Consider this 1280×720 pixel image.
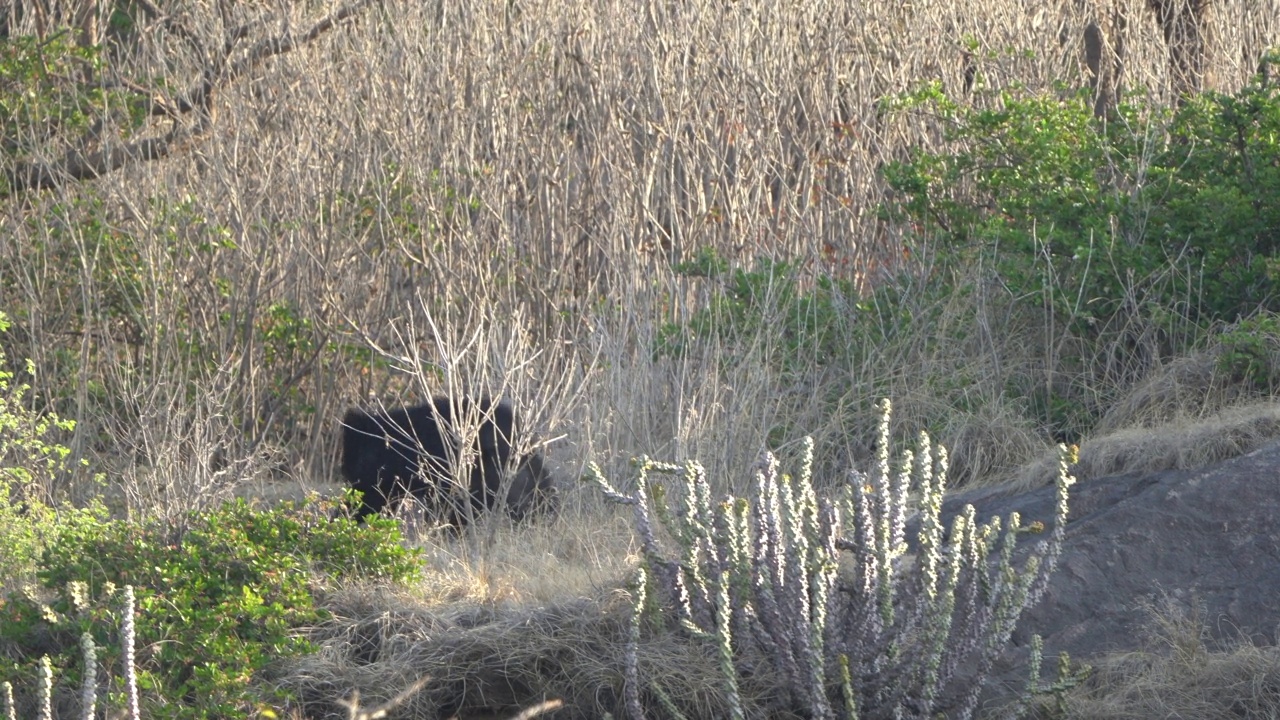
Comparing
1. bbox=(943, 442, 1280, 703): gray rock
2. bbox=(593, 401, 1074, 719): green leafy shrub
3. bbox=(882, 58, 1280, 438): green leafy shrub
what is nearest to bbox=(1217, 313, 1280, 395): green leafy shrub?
bbox=(882, 58, 1280, 438): green leafy shrub

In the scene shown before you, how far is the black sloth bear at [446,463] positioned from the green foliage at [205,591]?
85 cm

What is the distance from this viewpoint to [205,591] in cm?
437

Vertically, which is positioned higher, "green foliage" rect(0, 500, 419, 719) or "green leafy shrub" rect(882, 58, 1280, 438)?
"green leafy shrub" rect(882, 58, 1280, 438)

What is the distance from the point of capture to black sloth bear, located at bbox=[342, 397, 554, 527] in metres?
5.61

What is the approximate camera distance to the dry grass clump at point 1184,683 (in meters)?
3.71

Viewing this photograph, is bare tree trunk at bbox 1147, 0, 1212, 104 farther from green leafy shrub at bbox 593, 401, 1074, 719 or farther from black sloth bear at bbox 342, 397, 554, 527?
green leafy shrub at bbox 593, 401, 1074, 719

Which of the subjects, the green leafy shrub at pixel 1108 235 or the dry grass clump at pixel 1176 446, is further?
the green leafy shrub at pixel 1108 235

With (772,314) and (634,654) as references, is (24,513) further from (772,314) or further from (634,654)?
(634,654)

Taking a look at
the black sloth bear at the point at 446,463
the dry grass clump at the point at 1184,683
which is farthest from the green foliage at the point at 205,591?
the dry grass clump at the point at 1184,683

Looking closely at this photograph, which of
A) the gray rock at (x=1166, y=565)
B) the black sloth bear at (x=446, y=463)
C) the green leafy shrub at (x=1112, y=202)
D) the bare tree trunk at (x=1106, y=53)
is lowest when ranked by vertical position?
the black sloth bear at (x=446, y=463)

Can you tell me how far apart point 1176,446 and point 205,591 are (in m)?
3.16

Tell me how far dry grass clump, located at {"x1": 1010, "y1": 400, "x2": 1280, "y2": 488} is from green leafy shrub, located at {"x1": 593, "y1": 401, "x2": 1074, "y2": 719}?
44.5 inches

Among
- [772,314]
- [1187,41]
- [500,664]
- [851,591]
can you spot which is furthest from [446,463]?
[1187,41]

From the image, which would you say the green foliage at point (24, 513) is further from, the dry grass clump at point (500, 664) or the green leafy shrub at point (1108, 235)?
the green leafy shrub at point (1108, 235)
